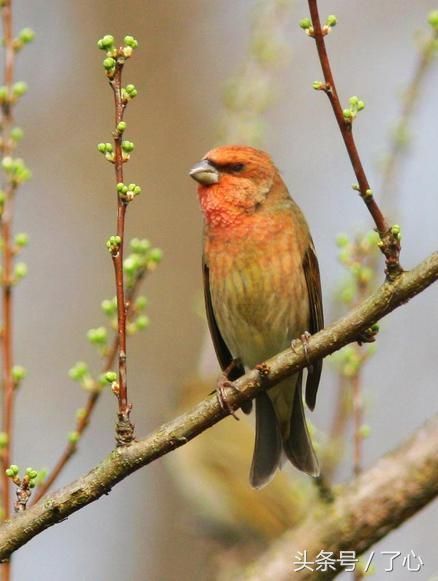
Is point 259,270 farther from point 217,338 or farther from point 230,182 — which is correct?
point 217,338

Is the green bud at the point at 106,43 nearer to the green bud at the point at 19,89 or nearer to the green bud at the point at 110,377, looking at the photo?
the green bud at the point at 19,89


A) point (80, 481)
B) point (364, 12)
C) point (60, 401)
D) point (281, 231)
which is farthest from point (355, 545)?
point (364, 12)

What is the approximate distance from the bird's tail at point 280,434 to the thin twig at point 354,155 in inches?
71.6

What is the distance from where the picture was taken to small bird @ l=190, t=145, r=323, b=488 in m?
5.30

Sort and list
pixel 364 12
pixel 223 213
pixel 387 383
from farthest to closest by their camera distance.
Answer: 1. pixel 364 12
2. pixel 387 383
3. pixel 223 213

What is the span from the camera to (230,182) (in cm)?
534

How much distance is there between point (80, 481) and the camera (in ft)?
A: 11.5

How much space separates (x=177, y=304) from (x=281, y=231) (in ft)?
13.8

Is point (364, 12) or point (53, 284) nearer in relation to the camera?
point (53, 284)

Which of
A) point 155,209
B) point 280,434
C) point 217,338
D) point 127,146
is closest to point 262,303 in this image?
point 217,338

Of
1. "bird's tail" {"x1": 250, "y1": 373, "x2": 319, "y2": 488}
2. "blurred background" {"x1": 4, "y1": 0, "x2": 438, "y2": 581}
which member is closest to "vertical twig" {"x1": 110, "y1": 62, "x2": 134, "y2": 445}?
"bird's tail" {"x1": 250, "y1": 373, "x2": 319, "y2": 488}

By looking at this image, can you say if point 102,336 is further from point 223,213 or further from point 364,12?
point 364,12

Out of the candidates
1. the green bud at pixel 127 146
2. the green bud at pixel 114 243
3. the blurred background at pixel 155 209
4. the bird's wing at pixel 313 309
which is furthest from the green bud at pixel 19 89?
the blurred background at pixel 155 209

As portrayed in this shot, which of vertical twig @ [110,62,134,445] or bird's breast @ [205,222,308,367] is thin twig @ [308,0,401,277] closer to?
vertical twig @ [110,62,134,445]
